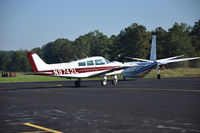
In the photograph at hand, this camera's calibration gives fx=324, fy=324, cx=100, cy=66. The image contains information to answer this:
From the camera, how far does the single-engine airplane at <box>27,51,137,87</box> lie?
28672mm

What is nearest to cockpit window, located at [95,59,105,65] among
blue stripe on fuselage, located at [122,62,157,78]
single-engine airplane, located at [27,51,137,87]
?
single-engine airplane, located at [27,51,137,87]

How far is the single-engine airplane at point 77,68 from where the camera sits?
28672mm

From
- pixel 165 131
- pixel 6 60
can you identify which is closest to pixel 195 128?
pixel 165 131

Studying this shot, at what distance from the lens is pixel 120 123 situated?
10.8m

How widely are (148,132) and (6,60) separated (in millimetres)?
165818

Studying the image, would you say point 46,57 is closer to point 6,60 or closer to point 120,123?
point 6,60

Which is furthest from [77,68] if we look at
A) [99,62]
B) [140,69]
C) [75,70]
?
[140,69]

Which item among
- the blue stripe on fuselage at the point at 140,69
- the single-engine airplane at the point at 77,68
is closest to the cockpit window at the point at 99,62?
the single-engine airplane at the point at 77,68

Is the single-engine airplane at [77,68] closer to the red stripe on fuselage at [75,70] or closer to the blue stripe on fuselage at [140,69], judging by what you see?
the red stripe on fuselage at [75,70]

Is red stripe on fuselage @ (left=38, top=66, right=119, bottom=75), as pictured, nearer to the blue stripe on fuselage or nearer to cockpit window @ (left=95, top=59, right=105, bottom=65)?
cockpit window @ (left=95, top=59, right=105, bottom=65)

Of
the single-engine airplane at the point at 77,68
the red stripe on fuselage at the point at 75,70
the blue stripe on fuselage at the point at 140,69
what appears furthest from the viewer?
the blue stripe on fuselage at the point at 140,69

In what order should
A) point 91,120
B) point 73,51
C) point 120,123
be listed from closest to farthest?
1. point 120,123
2. point 91,120
3. point 73,51

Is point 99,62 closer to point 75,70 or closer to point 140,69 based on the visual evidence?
point 75,70

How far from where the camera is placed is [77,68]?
99.7ft
